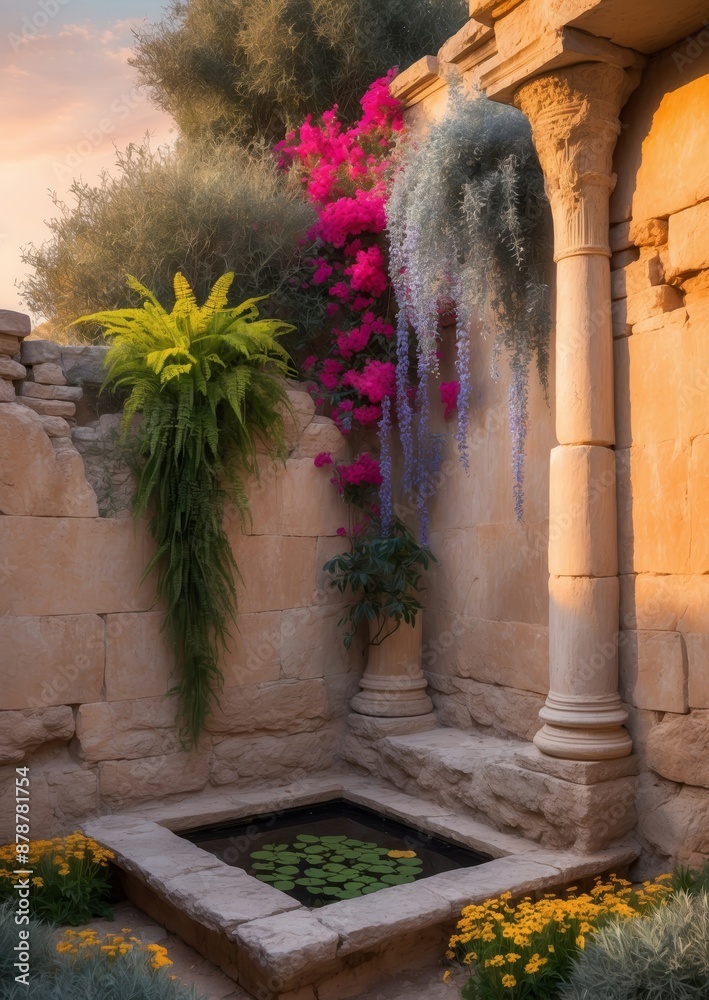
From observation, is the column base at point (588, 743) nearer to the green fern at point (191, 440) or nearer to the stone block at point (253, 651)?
the stone block at point (253, 651)

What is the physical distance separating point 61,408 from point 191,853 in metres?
2.41

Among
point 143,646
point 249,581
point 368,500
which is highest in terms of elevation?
point 368,500

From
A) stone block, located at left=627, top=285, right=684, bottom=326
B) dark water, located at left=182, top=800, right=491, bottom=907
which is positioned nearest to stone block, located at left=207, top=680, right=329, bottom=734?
dark water, located at left=182, top=800, right=491, bottom=907

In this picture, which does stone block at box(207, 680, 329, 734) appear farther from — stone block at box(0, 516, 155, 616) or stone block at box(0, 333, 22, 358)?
stone block at box(0, 333, 22, 358)

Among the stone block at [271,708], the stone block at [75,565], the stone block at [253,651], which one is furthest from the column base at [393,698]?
the stone block at [75,565]

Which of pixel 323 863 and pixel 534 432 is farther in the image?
pixel 534 432

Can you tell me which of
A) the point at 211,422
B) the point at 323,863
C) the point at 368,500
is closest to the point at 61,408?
the point at 211,422

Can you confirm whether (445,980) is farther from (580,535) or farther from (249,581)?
(249,581)

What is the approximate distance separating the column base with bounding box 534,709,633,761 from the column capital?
2.25 m

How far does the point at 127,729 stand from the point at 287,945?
6.44 ft

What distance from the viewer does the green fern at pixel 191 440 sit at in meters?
4.77

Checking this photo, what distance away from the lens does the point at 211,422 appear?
15.8ft

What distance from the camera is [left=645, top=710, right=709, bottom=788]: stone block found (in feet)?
12.5

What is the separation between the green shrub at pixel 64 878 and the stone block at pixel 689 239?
147 inches
